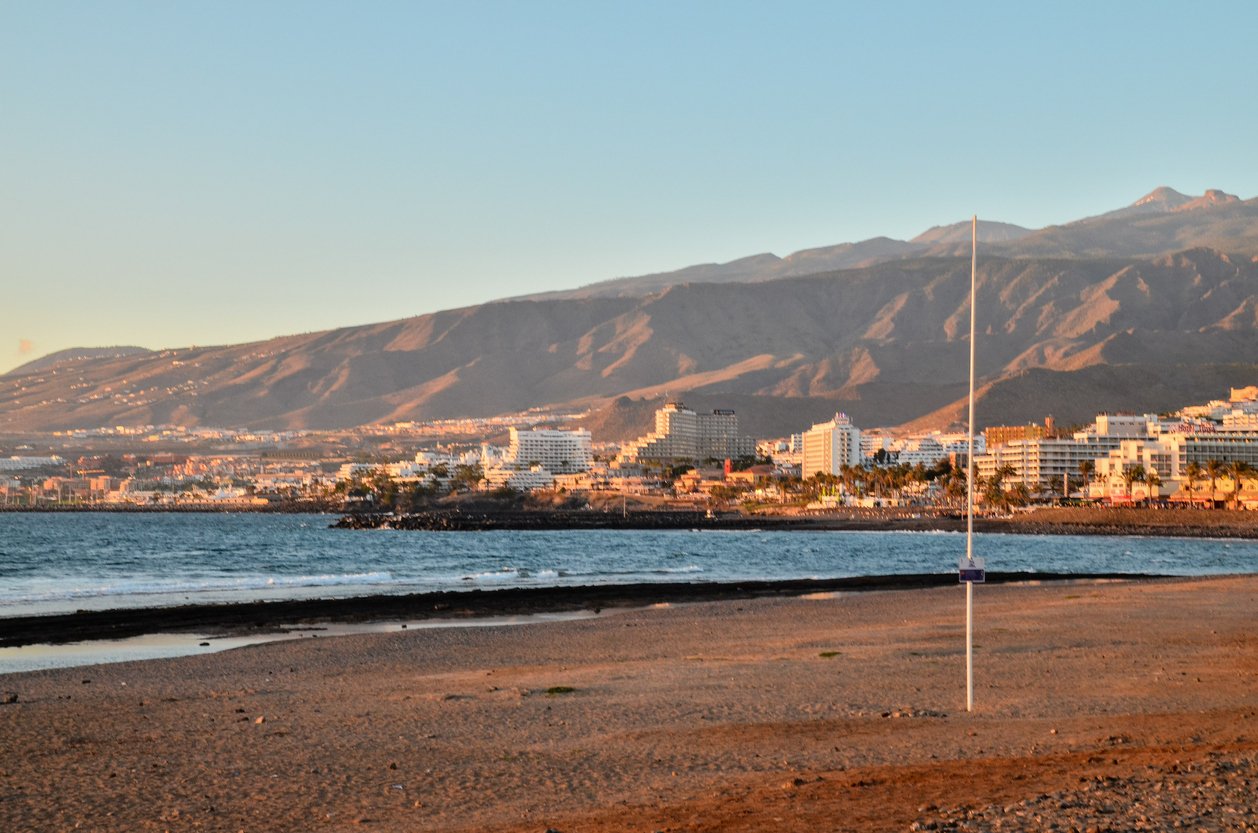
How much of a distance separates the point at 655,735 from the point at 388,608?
18590mm

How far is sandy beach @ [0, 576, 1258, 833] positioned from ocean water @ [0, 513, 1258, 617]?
1616cm

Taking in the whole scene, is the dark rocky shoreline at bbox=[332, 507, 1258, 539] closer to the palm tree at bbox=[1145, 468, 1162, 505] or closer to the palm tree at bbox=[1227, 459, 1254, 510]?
the palm tree at bbox=[1227, 459, 1254, 510]

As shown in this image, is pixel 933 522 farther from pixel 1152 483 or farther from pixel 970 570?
pixel 970 570

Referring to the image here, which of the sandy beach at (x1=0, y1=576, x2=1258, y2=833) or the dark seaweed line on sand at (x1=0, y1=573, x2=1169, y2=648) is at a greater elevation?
the sandy beach at (x1=0, y1=576, x2=1258, y2=833)

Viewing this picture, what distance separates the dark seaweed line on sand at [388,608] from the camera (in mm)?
25828

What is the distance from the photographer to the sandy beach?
9789 millimetres

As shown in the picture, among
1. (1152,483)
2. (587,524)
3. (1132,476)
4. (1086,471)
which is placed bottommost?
(587,524)

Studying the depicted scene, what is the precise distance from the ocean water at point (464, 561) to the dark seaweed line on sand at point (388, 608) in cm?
363

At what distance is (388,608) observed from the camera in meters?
30.9

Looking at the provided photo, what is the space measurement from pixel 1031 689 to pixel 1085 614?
1116 cm

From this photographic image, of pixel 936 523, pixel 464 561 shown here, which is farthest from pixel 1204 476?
pixel 464 561

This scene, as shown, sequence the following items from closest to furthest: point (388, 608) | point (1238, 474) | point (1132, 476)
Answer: point (388, 608)
point (1238, 474)
point (1132, 476)

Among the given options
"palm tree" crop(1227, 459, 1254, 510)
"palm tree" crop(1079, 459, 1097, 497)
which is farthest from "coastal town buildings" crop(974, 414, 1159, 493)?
"palm tree" crop(1227, 459, 1254, 510)

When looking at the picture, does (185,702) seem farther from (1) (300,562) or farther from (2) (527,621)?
(1) (300,562)
